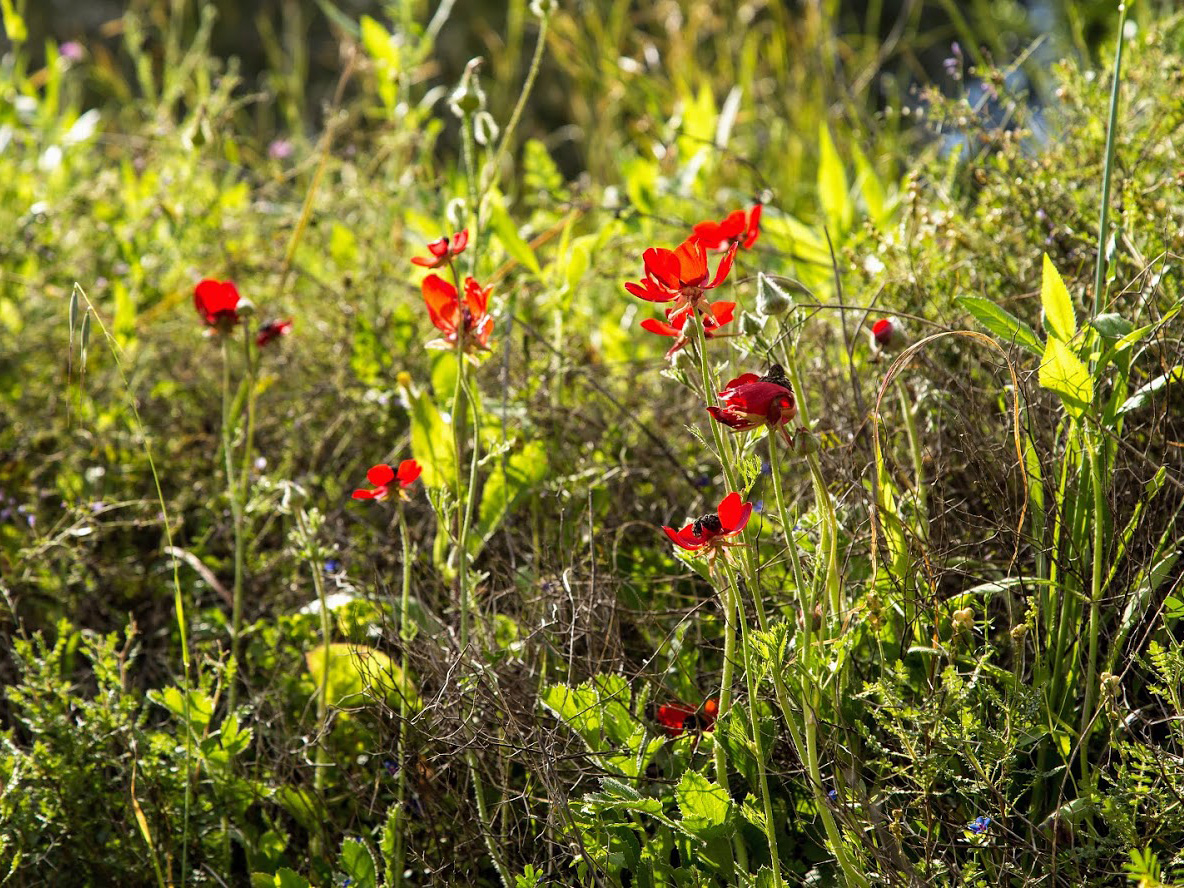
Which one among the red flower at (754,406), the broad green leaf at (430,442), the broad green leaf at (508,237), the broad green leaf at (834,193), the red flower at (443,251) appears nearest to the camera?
the red flower at (754,406)

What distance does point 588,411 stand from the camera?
1.47m

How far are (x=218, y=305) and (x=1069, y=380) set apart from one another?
2.61ft

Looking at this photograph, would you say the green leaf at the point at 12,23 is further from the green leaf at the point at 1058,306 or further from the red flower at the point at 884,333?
the green leaf at the point at 1058,306

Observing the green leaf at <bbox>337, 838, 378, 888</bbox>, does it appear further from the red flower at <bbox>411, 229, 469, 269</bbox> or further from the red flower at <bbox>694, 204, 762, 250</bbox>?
the red flower at <bbox>694, 204, 762, 250</bbox>

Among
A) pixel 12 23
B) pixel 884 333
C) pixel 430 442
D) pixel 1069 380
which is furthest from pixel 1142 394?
pixel 12 23

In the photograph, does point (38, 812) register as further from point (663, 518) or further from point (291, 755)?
point (663, 518)

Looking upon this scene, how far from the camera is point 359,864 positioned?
91 cm

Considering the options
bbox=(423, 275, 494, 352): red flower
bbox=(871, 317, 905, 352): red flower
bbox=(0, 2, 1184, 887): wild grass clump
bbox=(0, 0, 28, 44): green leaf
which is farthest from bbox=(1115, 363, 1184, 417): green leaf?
bbox=(0, 0, 28, 44): green leaf

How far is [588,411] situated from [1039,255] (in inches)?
22.1

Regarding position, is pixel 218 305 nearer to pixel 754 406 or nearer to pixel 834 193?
pixel 754 406

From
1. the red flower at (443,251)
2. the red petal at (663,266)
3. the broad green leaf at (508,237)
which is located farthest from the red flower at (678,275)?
the broad green leaf at (508,237)

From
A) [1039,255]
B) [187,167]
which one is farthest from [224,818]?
[187,167]

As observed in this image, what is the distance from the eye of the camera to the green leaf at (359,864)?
910 millimetres

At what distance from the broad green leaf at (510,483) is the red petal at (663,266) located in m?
0.46
